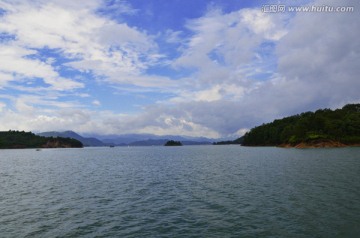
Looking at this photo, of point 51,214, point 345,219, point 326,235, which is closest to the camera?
point 326,235

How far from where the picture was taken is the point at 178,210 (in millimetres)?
38688

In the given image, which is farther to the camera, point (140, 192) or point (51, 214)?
Answer: point (140, 192)

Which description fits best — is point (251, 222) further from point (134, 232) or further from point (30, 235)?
point (30, 235)

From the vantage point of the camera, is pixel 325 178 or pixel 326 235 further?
pixel 325 178

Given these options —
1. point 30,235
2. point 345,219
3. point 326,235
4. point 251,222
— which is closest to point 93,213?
point 30,235

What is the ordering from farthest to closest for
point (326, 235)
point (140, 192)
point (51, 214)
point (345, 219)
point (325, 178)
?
point (325, 178), point (140, 192), point (51, 214), point (345, 219), point (326, 235)

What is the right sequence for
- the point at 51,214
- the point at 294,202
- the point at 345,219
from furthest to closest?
1. the point at 294,202
2. the point at 51,214
3. the point at 345,219

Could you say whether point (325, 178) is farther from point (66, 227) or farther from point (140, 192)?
point (66, 227)

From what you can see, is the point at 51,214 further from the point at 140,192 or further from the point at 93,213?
the point at 140,192

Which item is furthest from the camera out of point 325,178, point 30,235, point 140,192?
point 325,178

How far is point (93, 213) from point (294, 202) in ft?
90.3

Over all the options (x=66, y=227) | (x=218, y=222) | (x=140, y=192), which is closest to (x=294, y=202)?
(x=218, y=222)

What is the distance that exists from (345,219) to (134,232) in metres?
22.9

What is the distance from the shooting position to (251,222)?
105 feet
